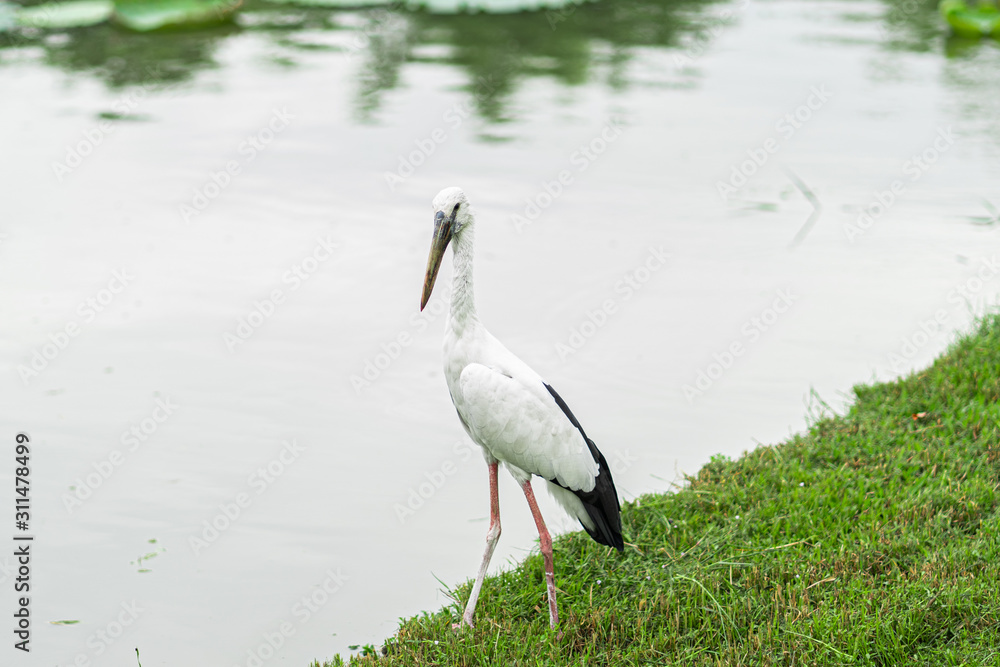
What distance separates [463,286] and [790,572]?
6.75 feet

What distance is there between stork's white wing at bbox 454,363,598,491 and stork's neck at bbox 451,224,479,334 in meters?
0.21

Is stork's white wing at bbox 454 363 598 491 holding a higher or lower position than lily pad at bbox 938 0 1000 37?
higher

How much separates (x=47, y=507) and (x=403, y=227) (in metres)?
4.47

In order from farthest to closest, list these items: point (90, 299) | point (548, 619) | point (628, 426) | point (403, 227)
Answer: point (403, 227)
point (90, 299)
point (628, 426)
point (548, 619)

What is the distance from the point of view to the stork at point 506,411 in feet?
14.4

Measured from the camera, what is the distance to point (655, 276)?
8.58 meters

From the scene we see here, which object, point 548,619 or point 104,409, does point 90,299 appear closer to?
point 104,409

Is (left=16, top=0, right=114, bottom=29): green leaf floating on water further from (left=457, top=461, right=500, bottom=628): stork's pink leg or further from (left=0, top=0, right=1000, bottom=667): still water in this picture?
(left=457, top=461, right=500, bottom=628): stork's pink leg

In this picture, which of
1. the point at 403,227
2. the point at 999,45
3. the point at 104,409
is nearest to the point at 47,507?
the point at 104,409

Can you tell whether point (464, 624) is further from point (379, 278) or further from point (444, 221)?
point (379, 278)

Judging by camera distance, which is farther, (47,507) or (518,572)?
(47,507)

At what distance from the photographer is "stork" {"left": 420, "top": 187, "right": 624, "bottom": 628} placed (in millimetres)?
4383

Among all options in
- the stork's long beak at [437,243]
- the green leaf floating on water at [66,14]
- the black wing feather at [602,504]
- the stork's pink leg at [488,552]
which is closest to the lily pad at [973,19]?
the green leaf floating on water at [66,14]

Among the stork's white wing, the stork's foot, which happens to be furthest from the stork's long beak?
the stork's foot
